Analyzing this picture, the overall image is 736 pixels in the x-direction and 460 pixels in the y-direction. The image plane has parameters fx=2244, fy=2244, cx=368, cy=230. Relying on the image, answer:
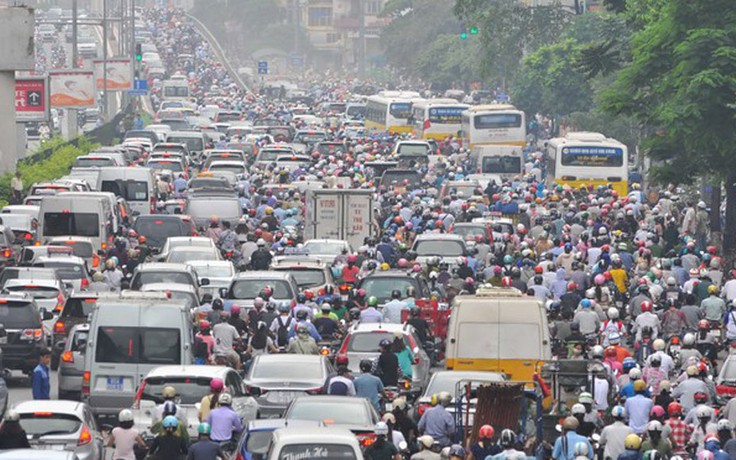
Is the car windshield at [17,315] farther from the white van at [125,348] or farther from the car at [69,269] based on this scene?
the car at [69,269]

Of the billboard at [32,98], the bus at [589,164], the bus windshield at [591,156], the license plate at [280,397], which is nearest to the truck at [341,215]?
the bus at [589,164]

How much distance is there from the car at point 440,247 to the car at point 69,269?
20.1ft

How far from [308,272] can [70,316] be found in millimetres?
5308

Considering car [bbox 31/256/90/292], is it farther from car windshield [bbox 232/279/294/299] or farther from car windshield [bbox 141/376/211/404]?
car windshield [bbox 141/376/211/404]

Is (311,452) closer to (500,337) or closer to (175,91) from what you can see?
(500,337)

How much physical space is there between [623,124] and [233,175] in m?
22.1

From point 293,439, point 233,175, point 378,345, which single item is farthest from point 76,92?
point 293,439

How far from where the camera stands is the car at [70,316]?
32.0 meters

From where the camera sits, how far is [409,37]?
161 metres

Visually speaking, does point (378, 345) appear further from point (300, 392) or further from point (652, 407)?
point (652, 407)

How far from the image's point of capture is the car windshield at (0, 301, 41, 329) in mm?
31047

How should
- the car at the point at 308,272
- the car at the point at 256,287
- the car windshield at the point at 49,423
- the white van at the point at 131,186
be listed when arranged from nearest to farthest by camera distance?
the car windshield at the point at 49,423 < the car at the point at 256,287 < the car at the point at 308,272 < the white van at the point at 131,186

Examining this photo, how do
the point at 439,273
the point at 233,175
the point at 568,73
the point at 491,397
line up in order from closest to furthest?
the point at 491,397, the point at 439,273, the point at 233,175, the point at 568,73

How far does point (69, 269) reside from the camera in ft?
122
